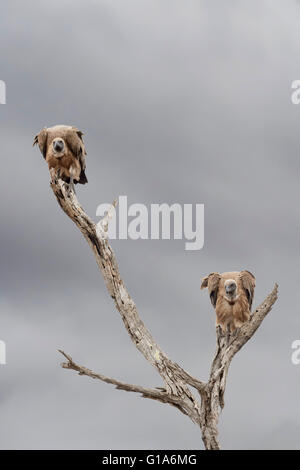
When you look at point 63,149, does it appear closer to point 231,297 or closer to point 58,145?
point 58,145

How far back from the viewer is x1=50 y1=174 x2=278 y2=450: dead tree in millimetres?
8578

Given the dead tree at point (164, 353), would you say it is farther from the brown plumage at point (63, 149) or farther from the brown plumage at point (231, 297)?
the brown plumage at point (63, 149)

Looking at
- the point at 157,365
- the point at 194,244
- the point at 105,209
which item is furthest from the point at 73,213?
the point at 157,365

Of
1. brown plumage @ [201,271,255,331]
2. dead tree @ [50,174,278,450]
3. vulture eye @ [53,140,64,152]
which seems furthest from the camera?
vulture eye @ [53,140,64,152]

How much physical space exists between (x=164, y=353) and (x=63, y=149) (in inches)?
137

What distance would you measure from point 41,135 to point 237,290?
12.9 feet

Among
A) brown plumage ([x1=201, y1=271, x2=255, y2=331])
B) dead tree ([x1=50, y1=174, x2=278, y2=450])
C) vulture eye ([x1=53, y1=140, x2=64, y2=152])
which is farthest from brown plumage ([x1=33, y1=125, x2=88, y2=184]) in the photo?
brown plumage ([x1=201, y1=271, x2=255, y2=331])

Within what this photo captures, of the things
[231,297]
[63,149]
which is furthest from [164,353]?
[63,149]

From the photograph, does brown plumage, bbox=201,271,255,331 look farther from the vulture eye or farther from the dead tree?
the vulture eye

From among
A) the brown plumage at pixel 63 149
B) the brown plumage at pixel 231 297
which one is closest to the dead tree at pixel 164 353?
the brown plumage at pixel 231 297

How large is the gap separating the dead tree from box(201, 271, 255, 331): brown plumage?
0.14 metres

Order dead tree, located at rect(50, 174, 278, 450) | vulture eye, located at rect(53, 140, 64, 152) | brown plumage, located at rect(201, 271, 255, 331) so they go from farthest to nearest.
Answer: vulture eye, located at rect(53, 140, 64, 152), brown plumage, located at rect(201, 271, 255, 331), dead tree, located at rect(50, 174, 278, 450)

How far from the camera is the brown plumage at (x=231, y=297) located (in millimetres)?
8766

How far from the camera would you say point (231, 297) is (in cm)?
875
